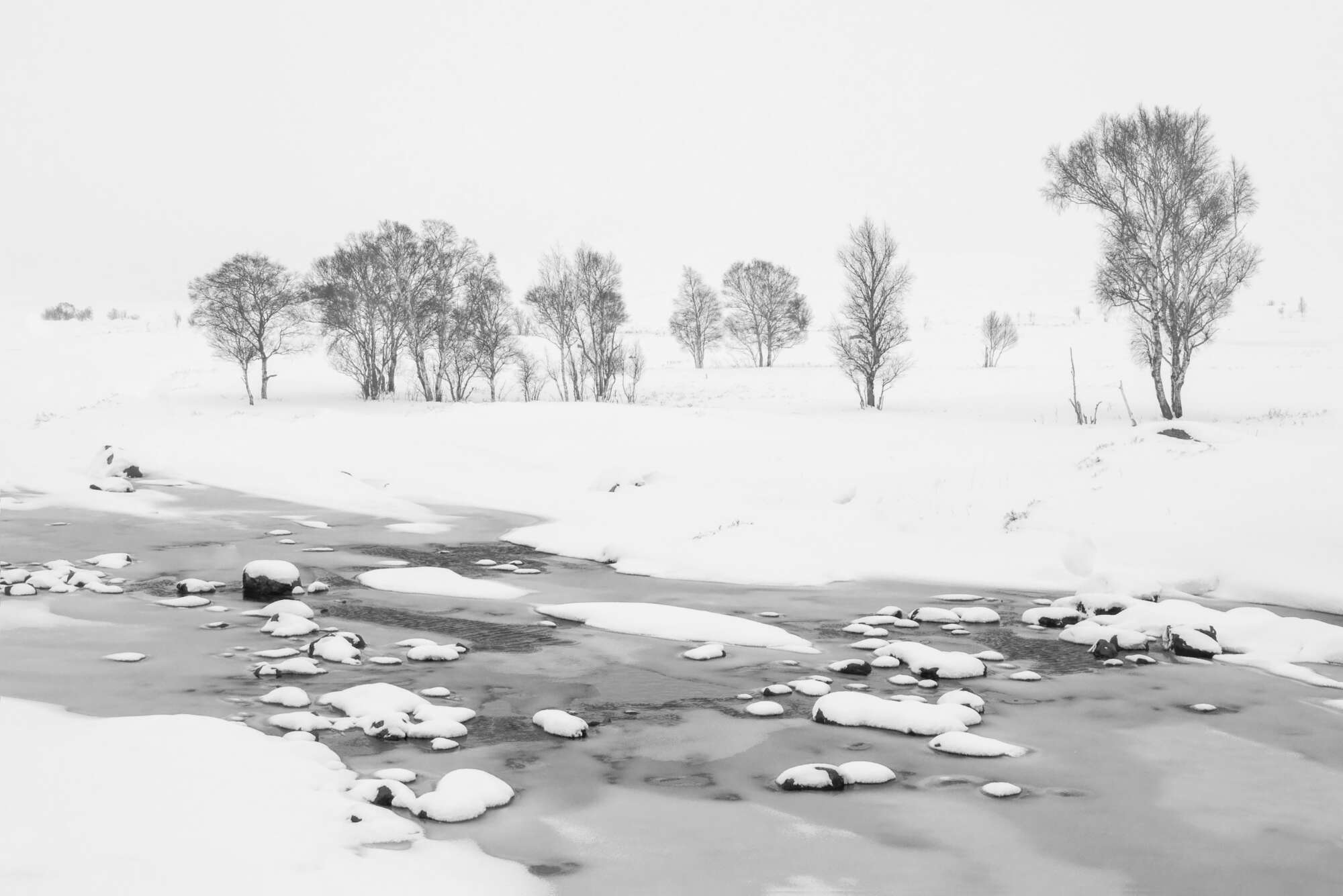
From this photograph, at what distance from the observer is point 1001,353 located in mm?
76250

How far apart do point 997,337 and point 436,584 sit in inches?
2750

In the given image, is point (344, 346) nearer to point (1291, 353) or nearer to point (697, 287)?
point (697, 287)

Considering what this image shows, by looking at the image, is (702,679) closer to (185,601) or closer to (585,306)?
(185,601)

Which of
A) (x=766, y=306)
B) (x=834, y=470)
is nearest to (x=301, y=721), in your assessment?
(x=834, y=470)

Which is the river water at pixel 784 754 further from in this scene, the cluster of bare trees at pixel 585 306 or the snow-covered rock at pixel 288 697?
the cluster of bare trees at pixel 585 306

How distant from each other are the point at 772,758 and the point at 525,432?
2788 cm

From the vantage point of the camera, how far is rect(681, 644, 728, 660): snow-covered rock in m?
9.77

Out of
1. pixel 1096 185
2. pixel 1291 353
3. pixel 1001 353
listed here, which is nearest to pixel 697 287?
pixel 1001 353

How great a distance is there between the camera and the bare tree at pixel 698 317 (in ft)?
261

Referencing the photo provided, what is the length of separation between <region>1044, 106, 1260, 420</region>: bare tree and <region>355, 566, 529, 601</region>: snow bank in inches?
1065

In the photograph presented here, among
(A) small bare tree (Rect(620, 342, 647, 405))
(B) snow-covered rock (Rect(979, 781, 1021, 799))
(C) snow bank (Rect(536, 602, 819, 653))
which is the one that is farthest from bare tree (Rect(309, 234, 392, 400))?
(B) snow-covered rock (Rect(979, 781, 1021, 799))

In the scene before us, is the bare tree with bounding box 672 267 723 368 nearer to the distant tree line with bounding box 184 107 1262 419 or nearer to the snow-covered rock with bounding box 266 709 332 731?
the distant tree line with bounding box 184 107 1262 419

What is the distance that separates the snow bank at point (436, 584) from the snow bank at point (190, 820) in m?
6.40

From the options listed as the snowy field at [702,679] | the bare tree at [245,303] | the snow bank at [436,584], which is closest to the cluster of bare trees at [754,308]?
the bare tree at [245,303]
